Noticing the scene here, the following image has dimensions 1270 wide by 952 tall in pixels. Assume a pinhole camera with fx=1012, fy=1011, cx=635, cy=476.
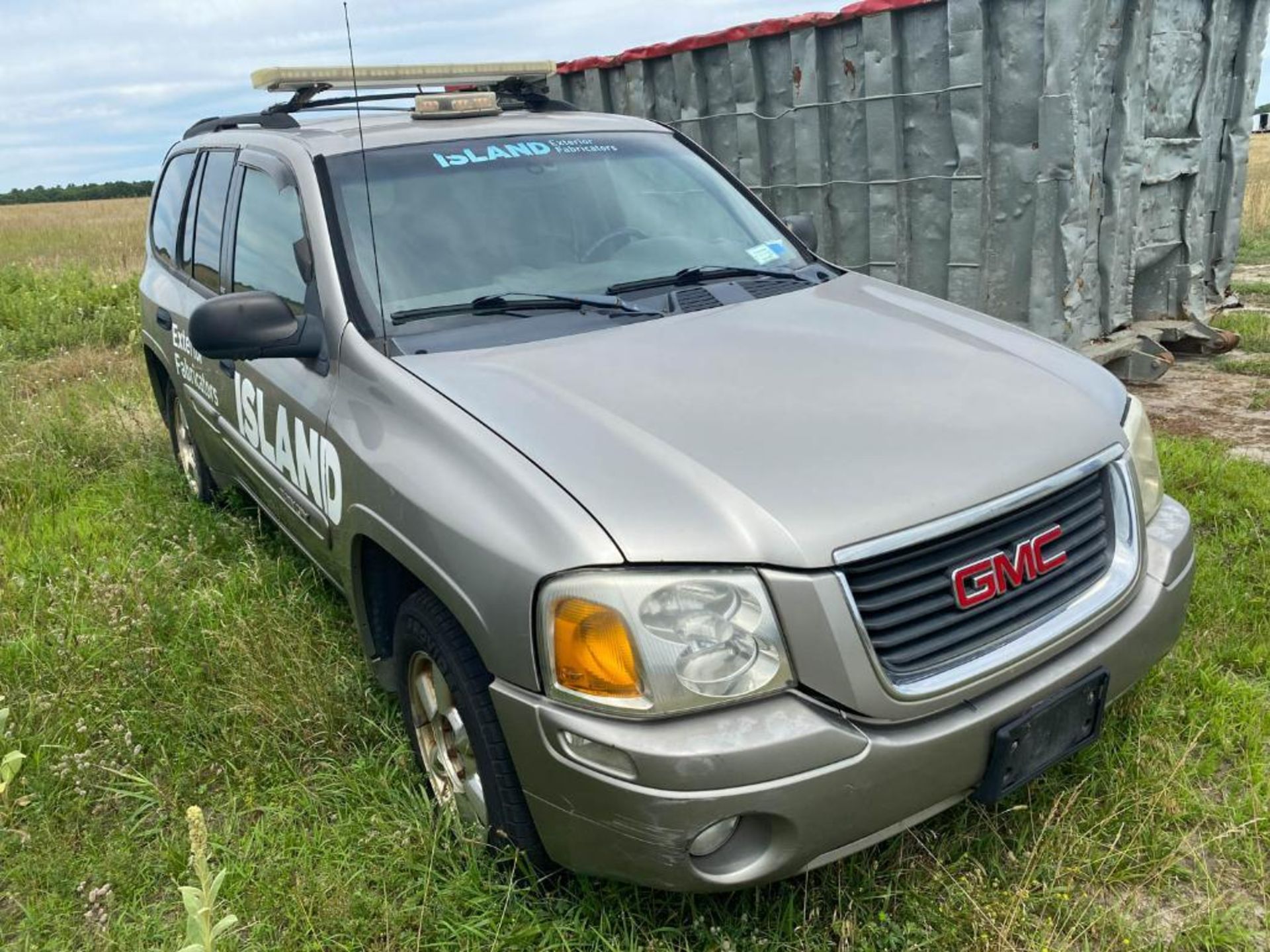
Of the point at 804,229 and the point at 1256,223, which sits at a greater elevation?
the point at 804,229

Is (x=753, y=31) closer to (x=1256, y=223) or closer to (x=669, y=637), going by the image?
(x=669, y=637)

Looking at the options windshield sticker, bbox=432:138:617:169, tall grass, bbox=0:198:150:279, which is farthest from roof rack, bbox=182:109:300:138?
tall grass, bbox=0:198:150:279

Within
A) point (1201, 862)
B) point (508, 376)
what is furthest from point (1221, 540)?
point (508, 376)

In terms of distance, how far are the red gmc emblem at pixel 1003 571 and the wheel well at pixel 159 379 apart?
14.2 ft

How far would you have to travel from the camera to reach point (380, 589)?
8.91ft

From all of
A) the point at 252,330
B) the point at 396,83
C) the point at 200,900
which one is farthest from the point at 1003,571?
the point at 396,83

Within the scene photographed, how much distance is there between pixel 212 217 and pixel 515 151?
5.08 feet

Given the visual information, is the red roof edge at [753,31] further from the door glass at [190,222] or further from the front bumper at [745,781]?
the front bumper at [745,781]

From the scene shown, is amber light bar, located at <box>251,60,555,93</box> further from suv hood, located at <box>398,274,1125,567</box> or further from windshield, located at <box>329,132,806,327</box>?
suv hood, located at <box>398,274,1125,567</box>

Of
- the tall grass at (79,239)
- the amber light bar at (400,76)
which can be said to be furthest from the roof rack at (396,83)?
the tall grass at (79,239)

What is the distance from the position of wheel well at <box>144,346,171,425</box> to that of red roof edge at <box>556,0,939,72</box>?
3410 mm

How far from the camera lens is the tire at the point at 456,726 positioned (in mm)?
2139

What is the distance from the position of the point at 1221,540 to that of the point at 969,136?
3022 millimetres

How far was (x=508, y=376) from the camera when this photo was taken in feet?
8.03
